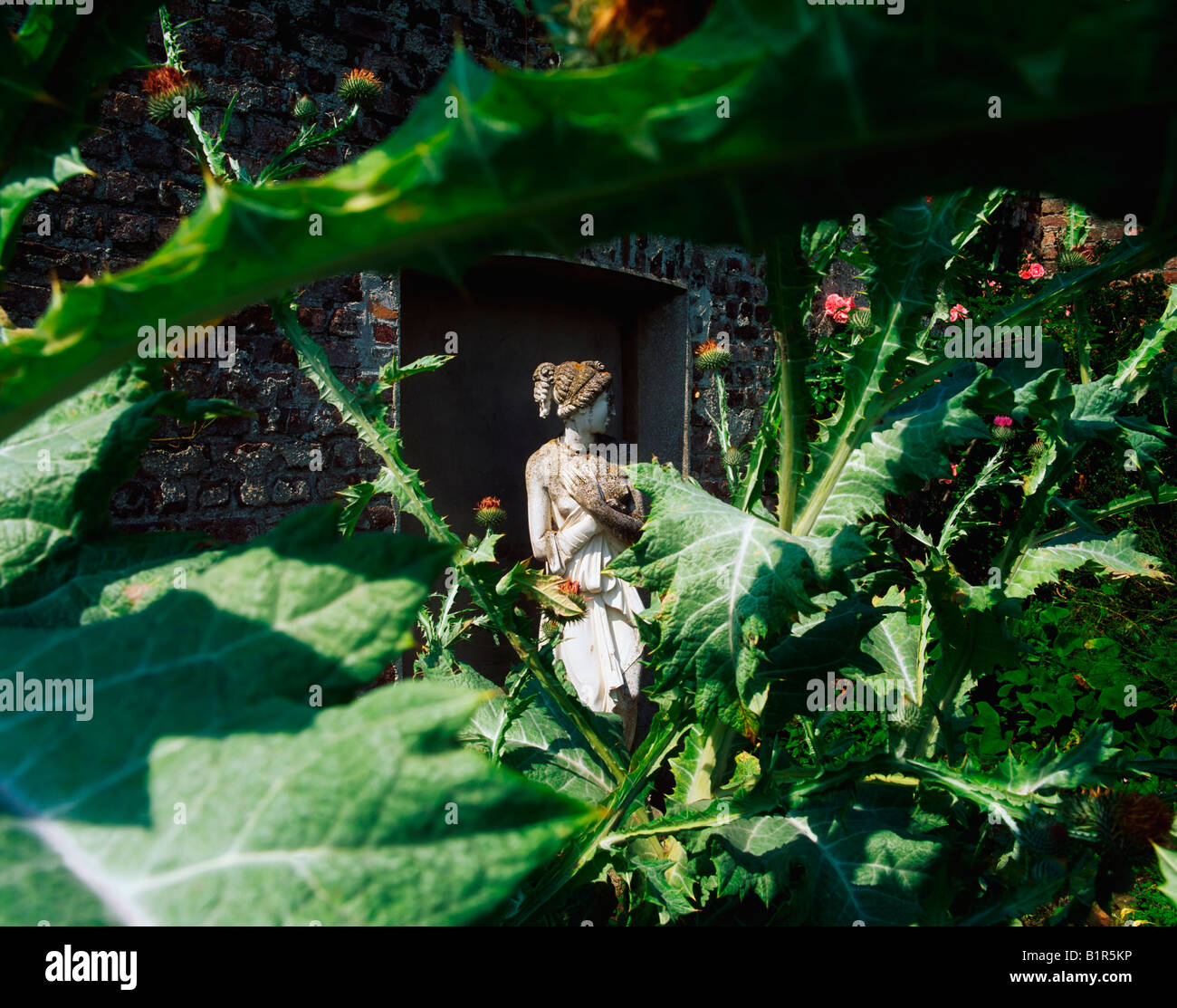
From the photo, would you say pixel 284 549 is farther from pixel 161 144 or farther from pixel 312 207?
pixel 161 144

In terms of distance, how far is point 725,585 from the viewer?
787 mm

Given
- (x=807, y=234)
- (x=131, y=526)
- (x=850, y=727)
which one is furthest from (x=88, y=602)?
(x=850, y=727)

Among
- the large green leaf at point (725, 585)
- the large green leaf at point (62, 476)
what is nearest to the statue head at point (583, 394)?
the large green leaf at point (725, 585)

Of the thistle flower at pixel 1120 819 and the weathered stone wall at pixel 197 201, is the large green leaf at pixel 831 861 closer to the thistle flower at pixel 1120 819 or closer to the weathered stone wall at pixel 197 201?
the thistle flower at pixel 1120 819

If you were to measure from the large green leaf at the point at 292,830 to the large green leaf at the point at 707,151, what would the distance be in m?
0.16

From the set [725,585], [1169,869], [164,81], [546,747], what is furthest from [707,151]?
[164,81]

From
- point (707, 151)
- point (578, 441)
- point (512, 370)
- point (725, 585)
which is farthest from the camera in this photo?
point (512, 370)

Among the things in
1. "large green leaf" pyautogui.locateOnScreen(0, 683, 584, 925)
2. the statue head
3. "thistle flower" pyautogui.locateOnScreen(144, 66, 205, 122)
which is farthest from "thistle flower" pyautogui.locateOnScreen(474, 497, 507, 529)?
"large green leaf" pyautogui.locateOnScreen(0, 683, 584, 925)

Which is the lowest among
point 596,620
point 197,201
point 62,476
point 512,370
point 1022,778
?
point 596,620

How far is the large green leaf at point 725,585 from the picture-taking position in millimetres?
757

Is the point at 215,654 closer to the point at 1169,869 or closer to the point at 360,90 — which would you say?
the point at 1169,869

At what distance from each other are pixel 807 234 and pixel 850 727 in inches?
111

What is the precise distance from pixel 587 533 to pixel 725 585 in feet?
7.78

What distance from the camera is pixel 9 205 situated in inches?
18.1
